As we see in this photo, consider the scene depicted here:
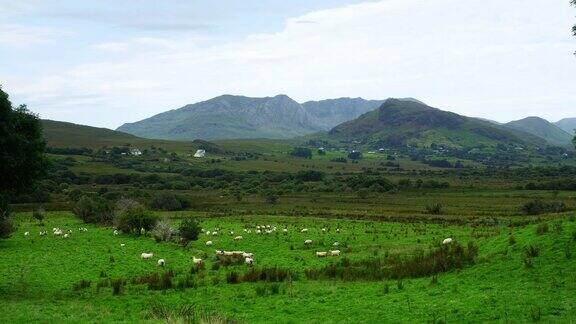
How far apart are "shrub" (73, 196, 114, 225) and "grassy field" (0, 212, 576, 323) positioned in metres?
25.0

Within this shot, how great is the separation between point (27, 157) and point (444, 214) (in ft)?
218

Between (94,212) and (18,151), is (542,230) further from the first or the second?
(94,212)

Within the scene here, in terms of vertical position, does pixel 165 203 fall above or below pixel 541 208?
below

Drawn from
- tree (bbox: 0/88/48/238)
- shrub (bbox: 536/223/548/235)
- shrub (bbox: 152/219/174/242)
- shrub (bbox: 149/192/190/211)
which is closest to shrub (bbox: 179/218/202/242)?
shrub (bbox: 152/219/174/242)

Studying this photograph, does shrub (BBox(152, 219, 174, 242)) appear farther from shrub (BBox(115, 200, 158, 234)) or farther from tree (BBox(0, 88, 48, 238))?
tree (BBox(0, 88, 48, 238))

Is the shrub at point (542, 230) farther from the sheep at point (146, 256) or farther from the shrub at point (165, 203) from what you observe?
the shrub at point (165, 203)

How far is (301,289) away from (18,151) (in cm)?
1788

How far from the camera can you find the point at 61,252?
1700 inches

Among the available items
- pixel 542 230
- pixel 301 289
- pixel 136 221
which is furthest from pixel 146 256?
pixel 542 230

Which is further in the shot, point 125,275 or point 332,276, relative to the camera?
point 125,275

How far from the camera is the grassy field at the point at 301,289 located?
65.0 feet

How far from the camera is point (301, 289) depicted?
27.0m

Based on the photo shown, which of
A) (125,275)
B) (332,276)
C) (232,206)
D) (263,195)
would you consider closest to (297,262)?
A: (332,276)

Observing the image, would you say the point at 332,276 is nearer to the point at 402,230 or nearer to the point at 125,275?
the point at 125,275
